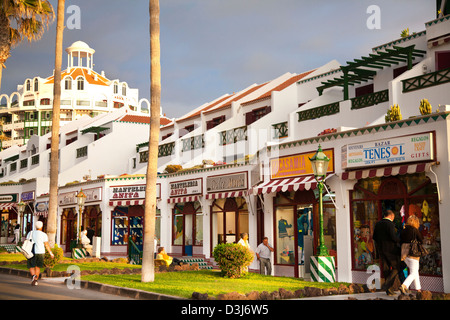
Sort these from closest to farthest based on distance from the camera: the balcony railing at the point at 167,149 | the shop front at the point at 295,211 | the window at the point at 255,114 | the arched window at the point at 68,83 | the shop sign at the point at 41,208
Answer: the shop front at the point at 295,211, the window at the point at 255,114, the balcony railing at the point at 167,149, the shop sign at the point at 41,208, the arched window at the point at 68,83

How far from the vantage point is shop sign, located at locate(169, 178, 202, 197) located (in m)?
26.3

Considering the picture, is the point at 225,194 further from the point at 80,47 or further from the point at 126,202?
the point at 80,47

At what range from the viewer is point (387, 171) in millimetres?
15664

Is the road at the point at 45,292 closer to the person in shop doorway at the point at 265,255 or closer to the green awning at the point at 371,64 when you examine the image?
the person in shop doorway at the point at 265,255

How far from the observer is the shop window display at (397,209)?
1512 cm

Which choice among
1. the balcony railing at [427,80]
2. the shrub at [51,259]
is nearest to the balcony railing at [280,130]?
the balcony railing at [427,80]

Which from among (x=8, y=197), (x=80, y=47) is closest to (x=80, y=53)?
(x=80, y=47)

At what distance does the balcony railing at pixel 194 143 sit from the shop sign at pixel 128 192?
5044 mm

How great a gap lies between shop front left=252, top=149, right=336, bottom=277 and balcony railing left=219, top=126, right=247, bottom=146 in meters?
9.43

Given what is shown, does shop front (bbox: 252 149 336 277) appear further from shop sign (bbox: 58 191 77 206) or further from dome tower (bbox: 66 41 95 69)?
dome tower (bbox: 66 41 95 69)

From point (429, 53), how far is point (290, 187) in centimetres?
1050

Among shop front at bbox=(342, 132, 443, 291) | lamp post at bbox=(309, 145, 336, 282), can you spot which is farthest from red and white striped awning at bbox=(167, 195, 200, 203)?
lamp post at bbox=(309, 145, 336, 282)

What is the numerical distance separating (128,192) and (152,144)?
13.8 meters

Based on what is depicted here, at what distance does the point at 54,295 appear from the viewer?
1307cm
